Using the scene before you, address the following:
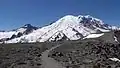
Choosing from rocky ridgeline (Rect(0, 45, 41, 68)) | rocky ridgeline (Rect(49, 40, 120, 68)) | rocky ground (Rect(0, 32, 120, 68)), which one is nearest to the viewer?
rocky ridgeline (Rect(0, 45, 41, 68))

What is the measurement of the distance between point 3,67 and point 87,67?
1457cm

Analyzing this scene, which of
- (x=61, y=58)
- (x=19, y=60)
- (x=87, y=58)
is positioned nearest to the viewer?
(x=19, y=60)

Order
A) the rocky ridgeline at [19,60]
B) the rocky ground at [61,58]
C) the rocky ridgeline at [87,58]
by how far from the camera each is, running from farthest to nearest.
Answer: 1. the rocky ridgeline at [87,58]
2. the rocky ground at [61,58]
3. the rocky ridgeline at [19,60]

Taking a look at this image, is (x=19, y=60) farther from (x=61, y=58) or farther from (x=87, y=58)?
(x=87, y=58)

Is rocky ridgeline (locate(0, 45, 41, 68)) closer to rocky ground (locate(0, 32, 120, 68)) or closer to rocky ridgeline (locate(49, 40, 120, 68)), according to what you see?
rocky ground (locate(0, 32, 120, 68))

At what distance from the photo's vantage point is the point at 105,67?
46781mm

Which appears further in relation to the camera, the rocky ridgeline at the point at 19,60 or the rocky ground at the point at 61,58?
the rocky ground at the point at 61,58

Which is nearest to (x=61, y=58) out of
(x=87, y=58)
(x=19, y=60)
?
(x=87, y=58)

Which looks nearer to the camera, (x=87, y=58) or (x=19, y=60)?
(x=19, y=60)

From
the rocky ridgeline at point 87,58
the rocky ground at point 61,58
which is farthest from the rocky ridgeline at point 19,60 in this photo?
the rocky ridgeline at point 87,58

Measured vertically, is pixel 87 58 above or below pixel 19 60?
below

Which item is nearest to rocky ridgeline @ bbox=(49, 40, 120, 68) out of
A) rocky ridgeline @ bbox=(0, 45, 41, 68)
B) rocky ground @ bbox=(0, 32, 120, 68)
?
rocky ground @ bbox=(0, 32, 120, 68)

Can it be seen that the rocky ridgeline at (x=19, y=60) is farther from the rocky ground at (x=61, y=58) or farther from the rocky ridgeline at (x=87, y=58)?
the rocky ridgeline at (x=87, y=58)

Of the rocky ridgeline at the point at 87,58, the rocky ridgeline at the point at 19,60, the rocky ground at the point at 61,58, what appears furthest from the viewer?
the rocky ridgeline at the point at 87,58
